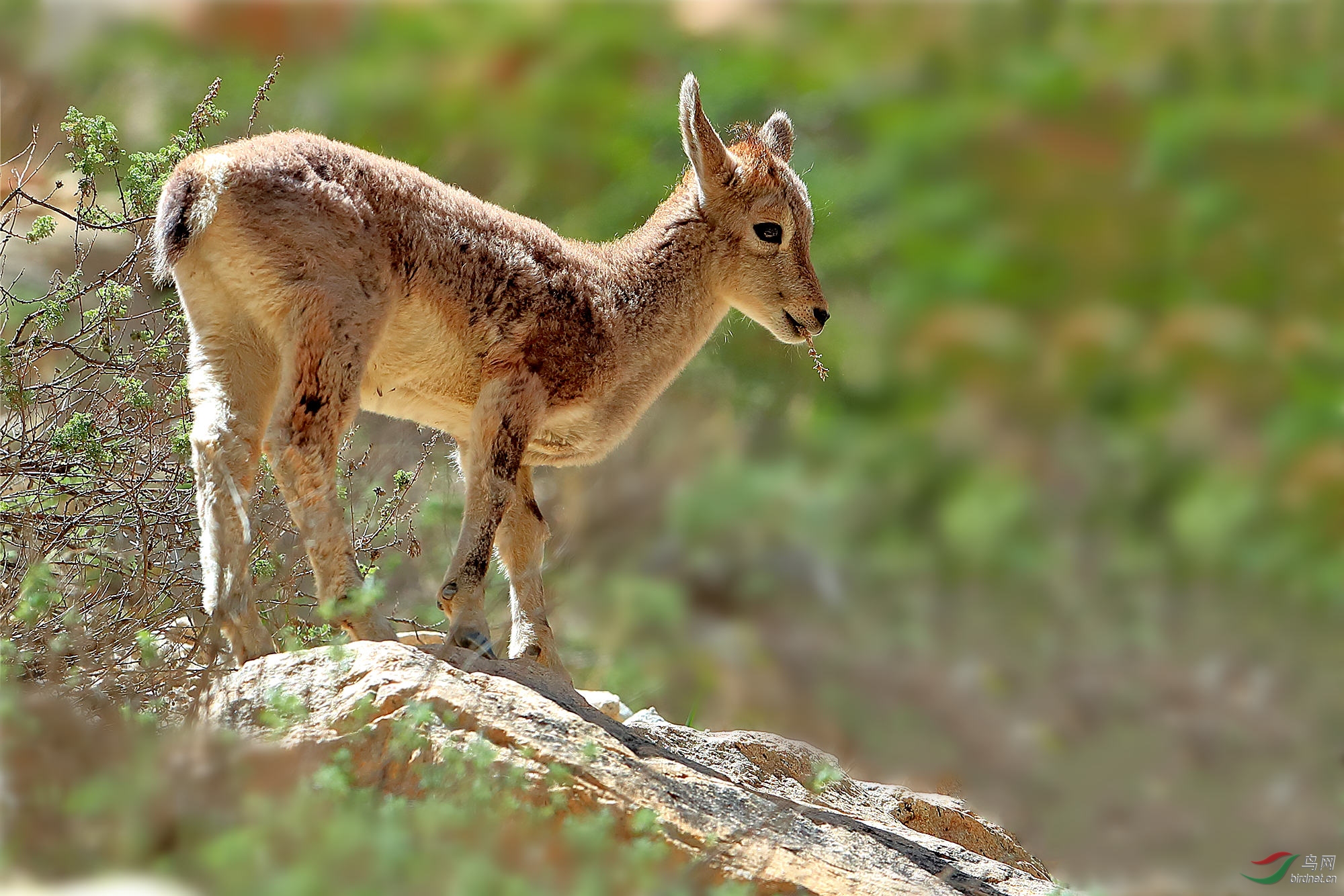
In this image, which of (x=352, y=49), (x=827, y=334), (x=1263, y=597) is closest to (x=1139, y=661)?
(x=1263, y=597)

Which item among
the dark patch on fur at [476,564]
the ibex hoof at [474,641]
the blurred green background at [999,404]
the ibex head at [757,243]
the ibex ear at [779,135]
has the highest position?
the blurred green background at [999,404]

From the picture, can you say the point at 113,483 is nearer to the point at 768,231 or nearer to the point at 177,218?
the point at 177,218

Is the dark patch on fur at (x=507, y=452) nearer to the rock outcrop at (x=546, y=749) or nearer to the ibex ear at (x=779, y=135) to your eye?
the rock outcrop at (x=546, y=749)

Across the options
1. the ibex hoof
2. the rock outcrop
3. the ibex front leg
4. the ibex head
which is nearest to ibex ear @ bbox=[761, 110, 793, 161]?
the ibex head

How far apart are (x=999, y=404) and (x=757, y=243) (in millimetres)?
19115

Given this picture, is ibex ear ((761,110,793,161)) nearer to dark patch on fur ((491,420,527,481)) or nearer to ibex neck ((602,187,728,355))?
ibex neck ((602,187,728,355))

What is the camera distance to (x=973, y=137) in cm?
2353

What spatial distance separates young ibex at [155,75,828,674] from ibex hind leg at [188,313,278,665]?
1cm

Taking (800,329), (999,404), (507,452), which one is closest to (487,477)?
(507,452)

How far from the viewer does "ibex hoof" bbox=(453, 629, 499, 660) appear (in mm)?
5988

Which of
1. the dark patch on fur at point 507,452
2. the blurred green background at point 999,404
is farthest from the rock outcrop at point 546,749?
the blurred green background at point 999,404

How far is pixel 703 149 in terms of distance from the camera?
7.36m

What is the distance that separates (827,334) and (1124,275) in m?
9.08

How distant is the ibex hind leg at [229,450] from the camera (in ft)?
18.4
